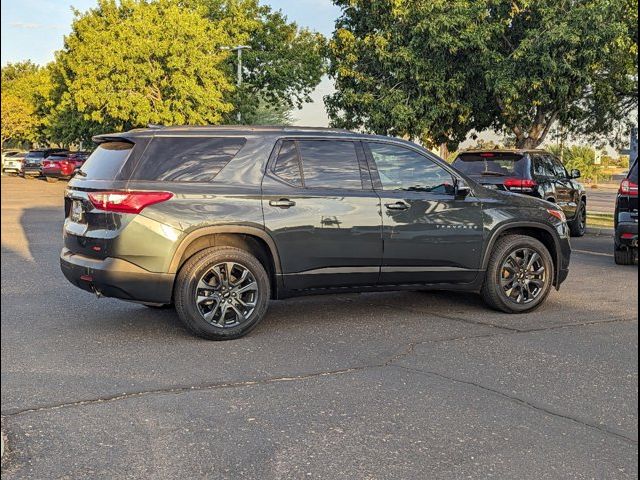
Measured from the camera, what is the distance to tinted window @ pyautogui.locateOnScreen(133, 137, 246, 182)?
19.6 ft

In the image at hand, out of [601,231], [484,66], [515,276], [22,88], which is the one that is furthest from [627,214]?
[484,66]

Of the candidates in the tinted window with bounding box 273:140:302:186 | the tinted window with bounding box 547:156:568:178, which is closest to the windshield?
the tinted window with bounding box 547:156:568:178

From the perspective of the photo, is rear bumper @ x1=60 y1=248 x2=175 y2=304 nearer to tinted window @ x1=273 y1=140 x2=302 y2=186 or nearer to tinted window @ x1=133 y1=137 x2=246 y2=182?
tinted window @ x1=133 y1=137 x2=246 y2=182

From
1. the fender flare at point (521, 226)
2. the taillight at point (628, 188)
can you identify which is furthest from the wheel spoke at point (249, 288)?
the taillight at point (628, 188)

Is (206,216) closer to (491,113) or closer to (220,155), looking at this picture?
(220,155)

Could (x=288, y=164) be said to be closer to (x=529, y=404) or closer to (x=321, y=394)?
(x=321, y=394)

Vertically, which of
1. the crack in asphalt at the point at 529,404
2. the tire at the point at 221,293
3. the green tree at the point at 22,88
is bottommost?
the crack in asphalt at the point at 529,404

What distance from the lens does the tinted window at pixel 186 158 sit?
5.98m

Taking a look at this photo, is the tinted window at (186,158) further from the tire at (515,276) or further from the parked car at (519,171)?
the parked car at (519,171)

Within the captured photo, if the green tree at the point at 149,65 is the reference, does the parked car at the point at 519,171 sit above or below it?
below

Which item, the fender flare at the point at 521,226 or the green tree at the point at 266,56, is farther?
the green tree at the point at 266,56

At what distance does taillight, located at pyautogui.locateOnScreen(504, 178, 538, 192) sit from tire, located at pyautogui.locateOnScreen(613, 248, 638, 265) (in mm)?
2580

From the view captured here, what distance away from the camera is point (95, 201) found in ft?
19.2

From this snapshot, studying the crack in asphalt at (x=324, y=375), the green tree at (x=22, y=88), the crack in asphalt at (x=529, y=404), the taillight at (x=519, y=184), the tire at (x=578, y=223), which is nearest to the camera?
the green tree at (x=22, y=88)
